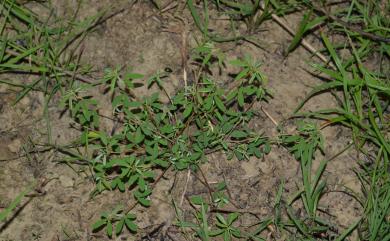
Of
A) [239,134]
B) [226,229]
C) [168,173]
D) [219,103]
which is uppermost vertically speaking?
[219,103]

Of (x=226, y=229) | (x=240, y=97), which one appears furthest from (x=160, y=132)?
(x=226, y=229)

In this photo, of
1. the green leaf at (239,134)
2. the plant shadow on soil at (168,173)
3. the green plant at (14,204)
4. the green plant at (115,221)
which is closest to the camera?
the green plant at (14,204)

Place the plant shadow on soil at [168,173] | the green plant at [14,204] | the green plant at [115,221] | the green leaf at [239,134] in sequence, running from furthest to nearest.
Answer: the green leaf at [239,134] → the plant shadow on soil at [168,173] → the green plant at [115,221] → the green plant at [14,204]

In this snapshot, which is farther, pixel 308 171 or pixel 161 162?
pixel 308 171

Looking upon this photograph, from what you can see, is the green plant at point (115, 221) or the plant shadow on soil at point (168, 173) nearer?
the green plant at point (115, 221)

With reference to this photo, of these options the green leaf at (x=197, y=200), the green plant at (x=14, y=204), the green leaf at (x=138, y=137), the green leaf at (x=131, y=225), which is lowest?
the green leaf at (x=131, y=225)

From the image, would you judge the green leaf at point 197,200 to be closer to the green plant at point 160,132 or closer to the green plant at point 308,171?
the green plant at point 160,132

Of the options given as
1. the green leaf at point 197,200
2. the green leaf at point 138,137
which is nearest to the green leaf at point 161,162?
the green leaf at point 138,137

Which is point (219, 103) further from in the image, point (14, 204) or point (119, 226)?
point (14, 204)

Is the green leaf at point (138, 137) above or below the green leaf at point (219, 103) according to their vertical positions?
below

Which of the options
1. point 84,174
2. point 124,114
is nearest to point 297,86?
point 124,114

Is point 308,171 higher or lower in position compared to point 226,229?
higher
